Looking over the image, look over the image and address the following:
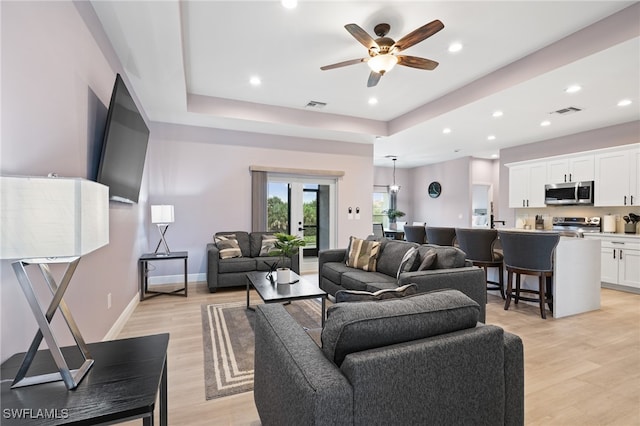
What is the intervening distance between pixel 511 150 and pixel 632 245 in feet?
10.2

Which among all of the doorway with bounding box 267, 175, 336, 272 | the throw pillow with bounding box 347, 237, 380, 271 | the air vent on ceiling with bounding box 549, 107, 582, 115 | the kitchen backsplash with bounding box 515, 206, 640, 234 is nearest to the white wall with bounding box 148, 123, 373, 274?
the doorway with bounding box 267, 175, 336, 272

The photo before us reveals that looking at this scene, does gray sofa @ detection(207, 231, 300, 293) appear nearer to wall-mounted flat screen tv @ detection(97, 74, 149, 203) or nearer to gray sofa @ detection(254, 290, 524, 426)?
wall-mounted flat screen tv @ detection(97, 74, 149, 203)

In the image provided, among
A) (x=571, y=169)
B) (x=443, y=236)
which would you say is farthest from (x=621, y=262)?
(x=443, y=236)

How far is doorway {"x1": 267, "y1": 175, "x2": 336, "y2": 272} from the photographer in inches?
237

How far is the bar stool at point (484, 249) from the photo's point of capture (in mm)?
4133

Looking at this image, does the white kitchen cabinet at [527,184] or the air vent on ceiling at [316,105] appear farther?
the white kitchen cabinet at [527,184]

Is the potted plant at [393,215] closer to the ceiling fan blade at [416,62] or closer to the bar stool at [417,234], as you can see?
the bar stool at [417,234]

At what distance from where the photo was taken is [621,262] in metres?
4.88

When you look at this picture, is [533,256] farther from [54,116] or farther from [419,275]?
[54,116]

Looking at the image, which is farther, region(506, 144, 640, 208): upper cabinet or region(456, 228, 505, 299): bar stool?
region(506, 144, 640, 208): upper cabinet

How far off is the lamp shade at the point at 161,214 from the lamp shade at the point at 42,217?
3.68m

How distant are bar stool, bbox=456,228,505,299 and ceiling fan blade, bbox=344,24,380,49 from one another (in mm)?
2827

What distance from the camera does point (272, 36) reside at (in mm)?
3176

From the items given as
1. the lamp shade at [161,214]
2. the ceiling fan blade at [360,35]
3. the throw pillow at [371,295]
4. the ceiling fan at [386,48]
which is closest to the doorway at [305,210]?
the lamp shade at [161,214]
